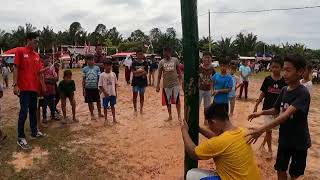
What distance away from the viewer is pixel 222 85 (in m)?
8.91

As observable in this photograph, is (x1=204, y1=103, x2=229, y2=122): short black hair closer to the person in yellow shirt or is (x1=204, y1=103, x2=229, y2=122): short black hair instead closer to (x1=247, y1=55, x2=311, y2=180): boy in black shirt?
the person in yellow shirt

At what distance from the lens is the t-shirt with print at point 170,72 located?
9.53 metres

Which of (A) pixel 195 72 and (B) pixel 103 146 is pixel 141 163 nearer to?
(B) pixel 103 146

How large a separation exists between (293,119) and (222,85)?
4.14m

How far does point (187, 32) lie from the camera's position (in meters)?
4.47

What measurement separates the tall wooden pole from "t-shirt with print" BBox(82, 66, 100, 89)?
5.51m

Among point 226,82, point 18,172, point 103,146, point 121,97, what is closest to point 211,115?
point 18,172

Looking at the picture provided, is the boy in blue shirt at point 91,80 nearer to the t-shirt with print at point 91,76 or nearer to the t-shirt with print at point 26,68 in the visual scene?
the t-shirt with print at point 91,76

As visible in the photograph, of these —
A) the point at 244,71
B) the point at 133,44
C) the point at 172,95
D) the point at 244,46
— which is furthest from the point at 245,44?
the point at 172,95

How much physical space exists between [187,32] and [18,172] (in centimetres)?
339

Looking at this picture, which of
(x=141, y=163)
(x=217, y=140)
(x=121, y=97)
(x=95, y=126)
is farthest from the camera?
(x=121, y=97)

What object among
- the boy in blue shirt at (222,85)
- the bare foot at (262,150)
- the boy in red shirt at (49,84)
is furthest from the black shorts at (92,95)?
the bare foot at (262,150)

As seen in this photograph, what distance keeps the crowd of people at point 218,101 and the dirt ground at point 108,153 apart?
1.15ft

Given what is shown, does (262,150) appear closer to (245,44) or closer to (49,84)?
(49,84)
